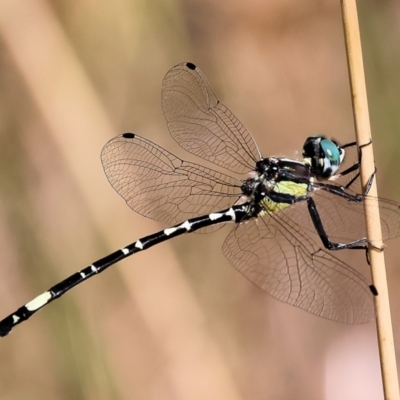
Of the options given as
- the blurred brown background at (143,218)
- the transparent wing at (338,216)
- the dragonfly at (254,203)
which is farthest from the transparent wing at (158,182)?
the blurred brown background at (143,218)

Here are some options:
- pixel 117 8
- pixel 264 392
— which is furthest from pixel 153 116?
pixel 264 392

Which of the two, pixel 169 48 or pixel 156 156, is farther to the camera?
pixel 169 48

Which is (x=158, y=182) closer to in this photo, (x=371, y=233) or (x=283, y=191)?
(x=283, y=191)

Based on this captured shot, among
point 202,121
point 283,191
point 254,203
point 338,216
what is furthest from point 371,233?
point 202,121

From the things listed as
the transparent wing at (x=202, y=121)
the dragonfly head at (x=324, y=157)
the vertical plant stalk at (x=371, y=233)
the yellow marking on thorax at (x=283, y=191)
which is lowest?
the vertical plant stalk at (x=371, y=233)

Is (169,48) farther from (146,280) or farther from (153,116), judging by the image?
(146,280)

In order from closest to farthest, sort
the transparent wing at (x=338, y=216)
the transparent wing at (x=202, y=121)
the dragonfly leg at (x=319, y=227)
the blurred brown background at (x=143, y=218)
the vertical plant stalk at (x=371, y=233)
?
the vertical plant stalk at (x=371, y=233) < the transparent wing at (x=338, y=216) < the dragonfly leg at (x=319, y=227) < the transparent wing at (x=202, y=121) < the blurred brown background at (x=143, y=218)

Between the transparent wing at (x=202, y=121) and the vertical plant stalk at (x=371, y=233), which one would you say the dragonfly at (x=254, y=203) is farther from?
the vertical plant stalk at (x=371, y=233)
